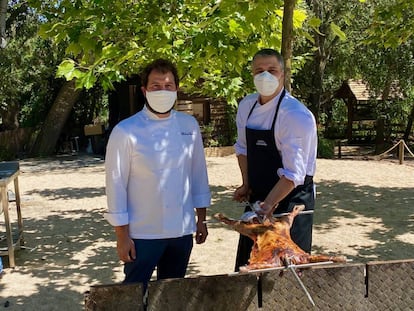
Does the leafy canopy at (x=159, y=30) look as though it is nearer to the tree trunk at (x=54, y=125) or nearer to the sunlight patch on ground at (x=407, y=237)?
the sunlight patch on ground at (x=407, y=237)

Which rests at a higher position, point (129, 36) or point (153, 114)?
point (129, 36)

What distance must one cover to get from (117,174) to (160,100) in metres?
0.45

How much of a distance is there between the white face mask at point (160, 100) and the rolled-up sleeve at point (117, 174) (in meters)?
0.22

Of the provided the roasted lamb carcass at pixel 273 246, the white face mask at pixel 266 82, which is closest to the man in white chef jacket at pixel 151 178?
the roasted lamb carcass at pixel 273 246

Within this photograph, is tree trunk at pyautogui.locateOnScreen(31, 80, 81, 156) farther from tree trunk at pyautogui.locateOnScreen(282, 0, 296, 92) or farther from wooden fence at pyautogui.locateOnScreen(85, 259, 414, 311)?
wooden fence at pyautogui.locateOnScreen(85, 259, 414, 311)

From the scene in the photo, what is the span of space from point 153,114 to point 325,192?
8.10 m

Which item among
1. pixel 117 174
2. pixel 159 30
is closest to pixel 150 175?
pixel 117 174

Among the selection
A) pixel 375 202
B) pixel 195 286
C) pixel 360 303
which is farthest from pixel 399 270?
pixel 375 202

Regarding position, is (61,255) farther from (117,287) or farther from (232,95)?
(117,287)

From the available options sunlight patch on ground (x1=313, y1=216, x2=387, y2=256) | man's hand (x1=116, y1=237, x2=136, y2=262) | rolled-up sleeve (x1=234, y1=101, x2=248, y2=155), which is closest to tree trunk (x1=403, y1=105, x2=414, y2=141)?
sunlight patch on ground (x1=313, y1=216, x2=387, y2=256)

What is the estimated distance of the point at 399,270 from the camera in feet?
8.10

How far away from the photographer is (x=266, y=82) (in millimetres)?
2705

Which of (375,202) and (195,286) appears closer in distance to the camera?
(195,286)

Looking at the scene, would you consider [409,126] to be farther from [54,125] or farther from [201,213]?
[201,213]
